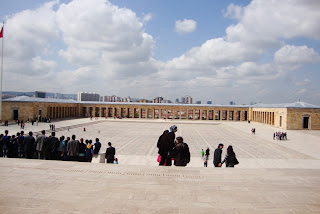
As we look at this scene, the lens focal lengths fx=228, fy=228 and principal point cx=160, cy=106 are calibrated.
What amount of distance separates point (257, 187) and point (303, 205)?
1.09 m

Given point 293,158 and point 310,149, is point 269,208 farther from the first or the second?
point 310,149

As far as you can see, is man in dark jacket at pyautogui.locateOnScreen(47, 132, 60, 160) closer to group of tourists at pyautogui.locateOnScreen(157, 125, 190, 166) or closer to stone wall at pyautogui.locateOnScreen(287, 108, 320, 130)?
group of tourists at pyautogui.locateOnScreen(157, 125, 190, 166)

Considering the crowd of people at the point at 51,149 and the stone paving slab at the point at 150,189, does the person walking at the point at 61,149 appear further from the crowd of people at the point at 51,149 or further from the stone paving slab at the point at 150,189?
the stone paving slab at the point at 150,189

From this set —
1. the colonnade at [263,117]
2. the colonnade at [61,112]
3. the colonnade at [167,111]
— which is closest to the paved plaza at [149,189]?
the colonnade at [263,117]

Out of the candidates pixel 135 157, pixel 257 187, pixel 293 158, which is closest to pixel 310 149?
pixel 293 158

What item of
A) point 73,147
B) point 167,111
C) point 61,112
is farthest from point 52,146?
point 167,111

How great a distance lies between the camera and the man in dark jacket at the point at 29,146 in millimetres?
8172

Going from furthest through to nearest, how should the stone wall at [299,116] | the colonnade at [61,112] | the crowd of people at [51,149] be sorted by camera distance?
the colonnade at [61,112], the stone wall at [299,116], the crowd of people at [51,149]

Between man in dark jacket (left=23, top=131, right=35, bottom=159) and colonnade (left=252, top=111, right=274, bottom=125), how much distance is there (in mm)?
38212

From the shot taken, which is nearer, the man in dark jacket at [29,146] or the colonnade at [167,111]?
the man in dark jacket at [29,146]

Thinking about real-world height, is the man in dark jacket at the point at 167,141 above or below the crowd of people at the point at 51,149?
above

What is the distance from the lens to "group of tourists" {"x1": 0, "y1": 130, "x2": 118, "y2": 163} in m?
8.02

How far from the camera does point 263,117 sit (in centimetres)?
4284

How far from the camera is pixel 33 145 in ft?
27.1
